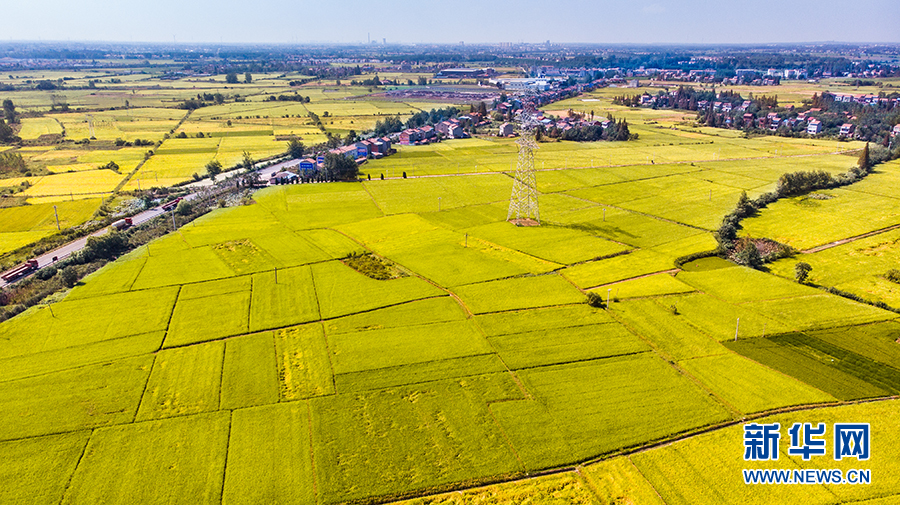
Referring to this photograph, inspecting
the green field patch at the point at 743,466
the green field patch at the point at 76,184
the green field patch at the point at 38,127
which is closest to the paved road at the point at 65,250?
the green field patch at the point at 76,184

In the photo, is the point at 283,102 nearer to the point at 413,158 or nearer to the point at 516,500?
the point at 413,158

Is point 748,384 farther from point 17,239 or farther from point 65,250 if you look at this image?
point 17,239

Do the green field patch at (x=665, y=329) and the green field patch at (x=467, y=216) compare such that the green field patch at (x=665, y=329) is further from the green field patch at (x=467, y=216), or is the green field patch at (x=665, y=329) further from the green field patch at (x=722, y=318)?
the green field patch at (x=467, y=216)

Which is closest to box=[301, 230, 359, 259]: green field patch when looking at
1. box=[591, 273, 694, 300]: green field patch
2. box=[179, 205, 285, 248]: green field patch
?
box=[179, 205, 285, 248]: green field patch

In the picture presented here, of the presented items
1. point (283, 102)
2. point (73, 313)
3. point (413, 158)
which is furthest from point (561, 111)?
point (73, 313)

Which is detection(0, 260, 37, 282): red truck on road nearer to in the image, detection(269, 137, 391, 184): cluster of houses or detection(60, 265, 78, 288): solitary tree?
detection(60, 265, 78, 288): solitary tree

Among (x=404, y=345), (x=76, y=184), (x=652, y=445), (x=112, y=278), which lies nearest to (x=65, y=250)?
(x=112, y=278)
